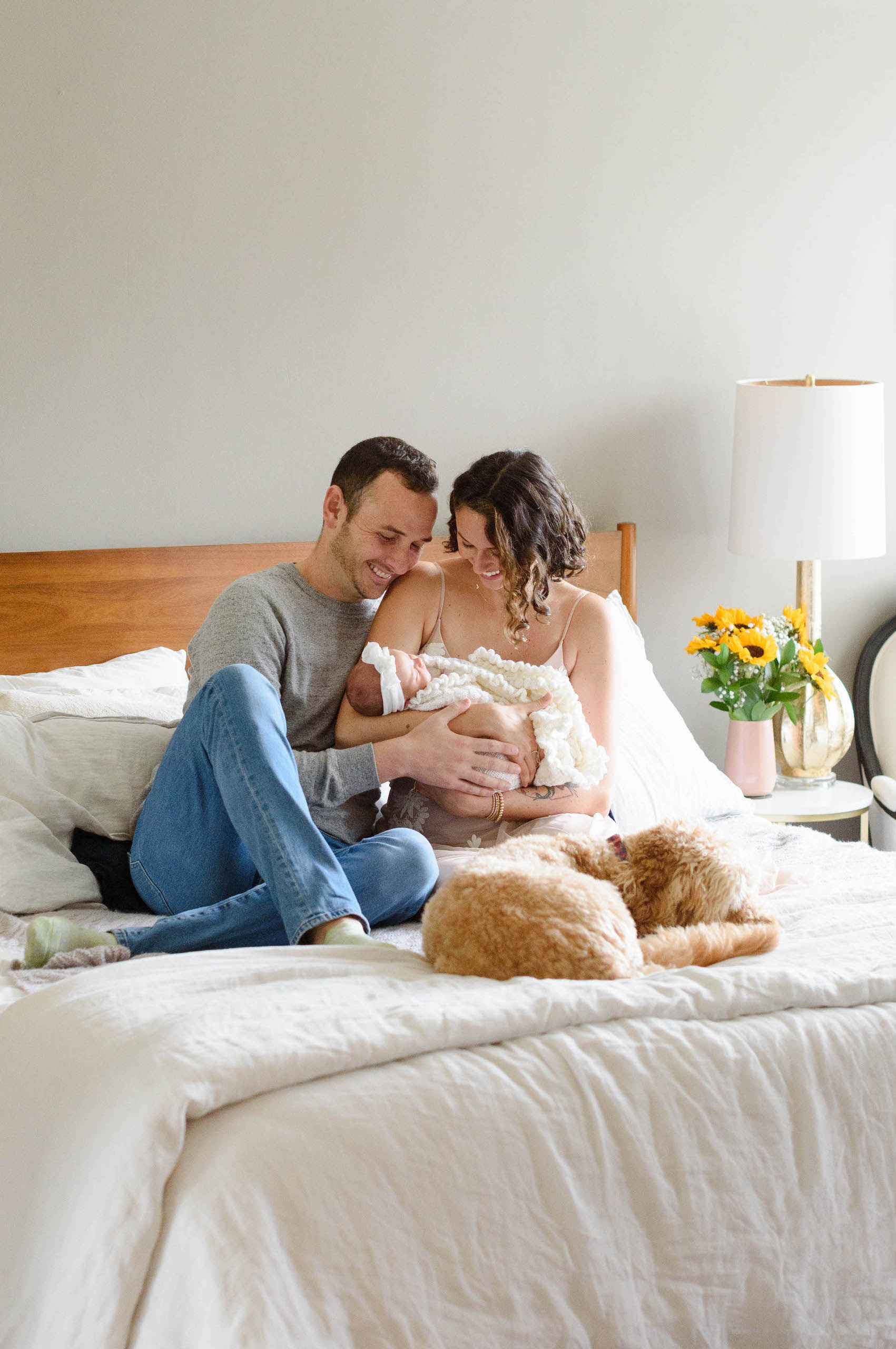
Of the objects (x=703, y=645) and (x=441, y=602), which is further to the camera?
(x=703, y=645)

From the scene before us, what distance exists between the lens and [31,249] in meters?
2.35

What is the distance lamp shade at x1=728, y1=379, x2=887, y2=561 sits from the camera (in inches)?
103

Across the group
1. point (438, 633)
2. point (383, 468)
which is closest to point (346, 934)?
point (438, 633)

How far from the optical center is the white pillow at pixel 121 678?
214 cm

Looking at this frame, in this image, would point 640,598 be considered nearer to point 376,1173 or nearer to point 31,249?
point 31,249

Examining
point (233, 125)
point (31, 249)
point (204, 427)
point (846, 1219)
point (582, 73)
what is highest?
A: point (582, 73)

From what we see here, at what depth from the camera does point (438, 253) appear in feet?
8.72

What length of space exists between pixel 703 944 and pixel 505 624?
0.83 metres

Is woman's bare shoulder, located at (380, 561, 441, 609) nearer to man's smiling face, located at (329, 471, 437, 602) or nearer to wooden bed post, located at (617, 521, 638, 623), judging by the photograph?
man's smiling face, located at (329, 471, 437, 602)

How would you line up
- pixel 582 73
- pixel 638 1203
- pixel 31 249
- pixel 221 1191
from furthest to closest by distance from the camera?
pixel 582 73 < pixel 31 249 < pixel 638 1203 < pixel 221 1191

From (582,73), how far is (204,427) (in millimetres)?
1215

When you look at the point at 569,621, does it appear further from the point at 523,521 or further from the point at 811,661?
the point at 811,661

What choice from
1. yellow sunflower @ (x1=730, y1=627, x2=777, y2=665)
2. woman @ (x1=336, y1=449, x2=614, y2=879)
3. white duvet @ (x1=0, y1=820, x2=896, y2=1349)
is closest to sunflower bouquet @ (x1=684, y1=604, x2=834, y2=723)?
yellow sunflower @ (x1=730, y1=627, x2=777, y2=665)

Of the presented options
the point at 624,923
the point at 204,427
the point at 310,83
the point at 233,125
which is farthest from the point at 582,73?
the point at 624,923
